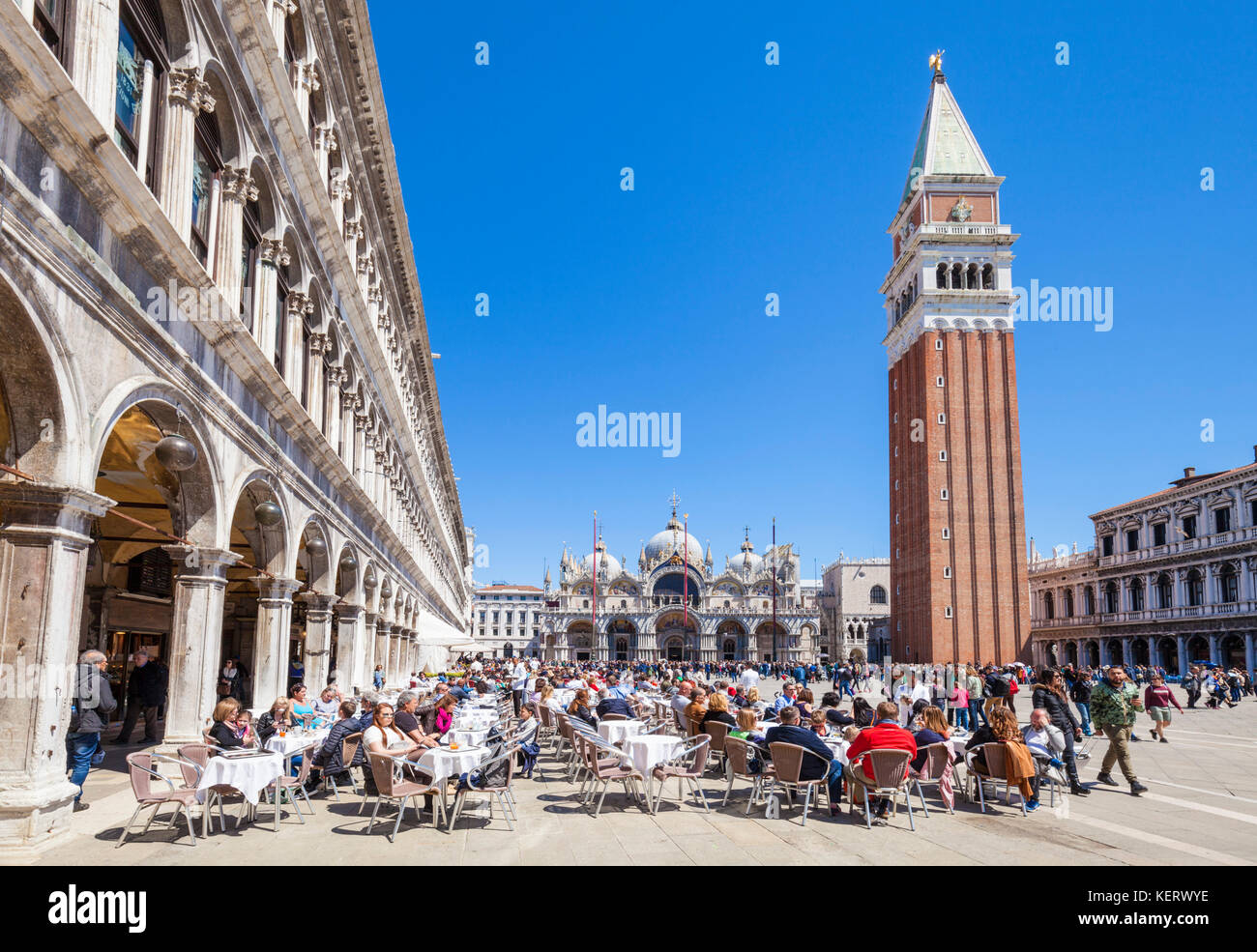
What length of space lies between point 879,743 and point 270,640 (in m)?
8.81

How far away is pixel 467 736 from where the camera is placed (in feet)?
35.6

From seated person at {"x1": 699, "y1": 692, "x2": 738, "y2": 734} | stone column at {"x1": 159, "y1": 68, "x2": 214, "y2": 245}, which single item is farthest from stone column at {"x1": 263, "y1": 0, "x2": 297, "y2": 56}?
seated person at {"x1": 699, "y1": 692, "x2": 738, "y2": 734}

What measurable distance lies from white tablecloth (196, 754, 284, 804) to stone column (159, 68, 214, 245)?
16.5 ft

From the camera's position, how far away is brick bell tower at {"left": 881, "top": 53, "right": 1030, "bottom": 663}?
56281 millimetres

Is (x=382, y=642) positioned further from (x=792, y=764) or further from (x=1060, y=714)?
(x=1060, y=714)

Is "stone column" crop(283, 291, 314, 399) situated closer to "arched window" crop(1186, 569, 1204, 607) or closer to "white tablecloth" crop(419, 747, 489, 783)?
"white tablecloth" crop(419, 747, 489, 783)

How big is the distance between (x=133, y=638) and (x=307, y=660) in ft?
16.5

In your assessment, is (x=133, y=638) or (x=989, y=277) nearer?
(x=133, y=638)

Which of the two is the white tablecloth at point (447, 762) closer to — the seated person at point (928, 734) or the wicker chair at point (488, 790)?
the wicker chair at point (488, 790)

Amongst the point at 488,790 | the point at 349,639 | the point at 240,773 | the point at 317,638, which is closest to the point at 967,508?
the point at 349,639

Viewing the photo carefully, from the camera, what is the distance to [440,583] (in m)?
48.4

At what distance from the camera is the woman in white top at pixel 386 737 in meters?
8.98
